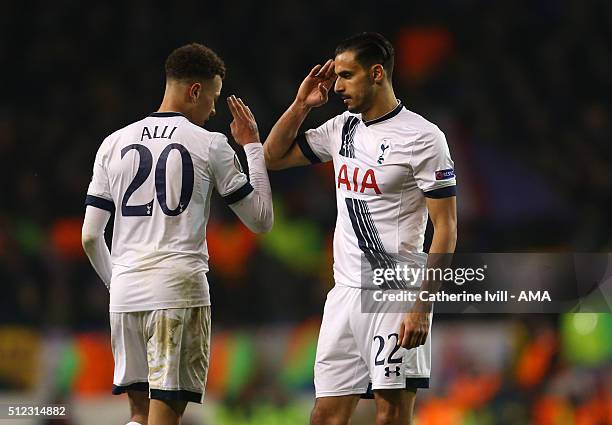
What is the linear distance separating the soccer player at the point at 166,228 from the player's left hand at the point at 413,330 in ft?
2.05

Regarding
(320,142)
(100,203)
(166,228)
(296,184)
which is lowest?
(166,228)

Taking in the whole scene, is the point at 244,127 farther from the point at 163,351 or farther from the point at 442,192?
the point at 163,351

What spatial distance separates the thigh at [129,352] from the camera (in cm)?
382

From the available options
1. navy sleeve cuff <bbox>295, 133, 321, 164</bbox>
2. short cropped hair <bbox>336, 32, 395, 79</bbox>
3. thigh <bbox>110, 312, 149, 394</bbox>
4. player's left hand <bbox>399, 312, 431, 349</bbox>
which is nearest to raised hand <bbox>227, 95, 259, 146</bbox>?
navy sleeve cuff <bbox>295, 133, 321, 164</bbox>

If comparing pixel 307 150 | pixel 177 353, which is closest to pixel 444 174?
→ pixel 307 150

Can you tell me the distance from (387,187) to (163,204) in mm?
828

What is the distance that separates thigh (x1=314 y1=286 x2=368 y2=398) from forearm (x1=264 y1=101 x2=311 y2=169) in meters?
0.68

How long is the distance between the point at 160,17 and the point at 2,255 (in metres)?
3.45

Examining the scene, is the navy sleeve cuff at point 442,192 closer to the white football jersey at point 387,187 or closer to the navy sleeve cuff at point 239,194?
the white football jersey at point 387,187

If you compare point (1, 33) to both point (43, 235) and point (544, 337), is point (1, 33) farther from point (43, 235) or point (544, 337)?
point (544, 337)

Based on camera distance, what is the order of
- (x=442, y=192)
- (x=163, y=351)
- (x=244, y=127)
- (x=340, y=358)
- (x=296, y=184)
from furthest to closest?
(x=296, y=184) < (x=244, y=127) < (x=340, y=358) < (x=442, y=192) < (x=163, y=351)

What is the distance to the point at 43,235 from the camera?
7895 millimetres

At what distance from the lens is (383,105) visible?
4086mm

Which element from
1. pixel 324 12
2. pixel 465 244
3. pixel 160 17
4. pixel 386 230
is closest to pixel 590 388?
pixel 465 244
